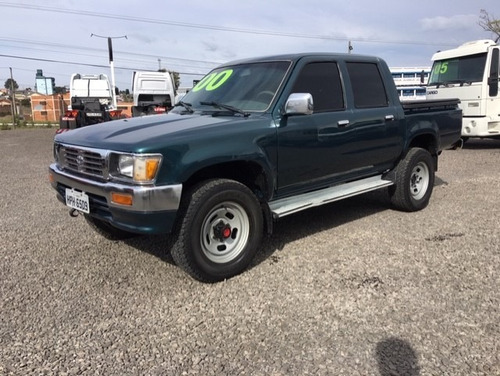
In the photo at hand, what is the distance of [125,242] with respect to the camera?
16.3 feet

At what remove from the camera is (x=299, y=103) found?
13.5 ft

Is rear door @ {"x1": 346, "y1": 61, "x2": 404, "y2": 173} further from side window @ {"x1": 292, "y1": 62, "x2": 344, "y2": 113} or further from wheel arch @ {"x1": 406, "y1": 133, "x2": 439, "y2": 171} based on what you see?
wheel arch @ {"x1": 406, "y1": 133, "x2": 439, "y2": 171}

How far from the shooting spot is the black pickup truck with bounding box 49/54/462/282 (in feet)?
11.6

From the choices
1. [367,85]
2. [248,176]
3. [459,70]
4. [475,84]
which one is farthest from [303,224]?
[459,70]

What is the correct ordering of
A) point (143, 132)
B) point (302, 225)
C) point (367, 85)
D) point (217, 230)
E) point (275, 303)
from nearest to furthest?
point (275, 303), point (143, 132), point (217, 230), point (367, 85), point (302, 225)

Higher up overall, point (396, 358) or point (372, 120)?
point (372, 120)

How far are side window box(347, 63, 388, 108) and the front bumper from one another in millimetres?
2627

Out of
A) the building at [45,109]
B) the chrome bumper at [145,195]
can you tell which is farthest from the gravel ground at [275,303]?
the building at [45,109]

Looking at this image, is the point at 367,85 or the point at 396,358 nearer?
the point at 396,358

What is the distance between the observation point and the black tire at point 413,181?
5.78 metres

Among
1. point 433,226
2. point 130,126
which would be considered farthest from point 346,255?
point 130,126

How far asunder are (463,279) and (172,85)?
15.6 m

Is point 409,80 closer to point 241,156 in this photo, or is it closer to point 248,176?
point 248,176

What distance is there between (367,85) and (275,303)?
3.07m
